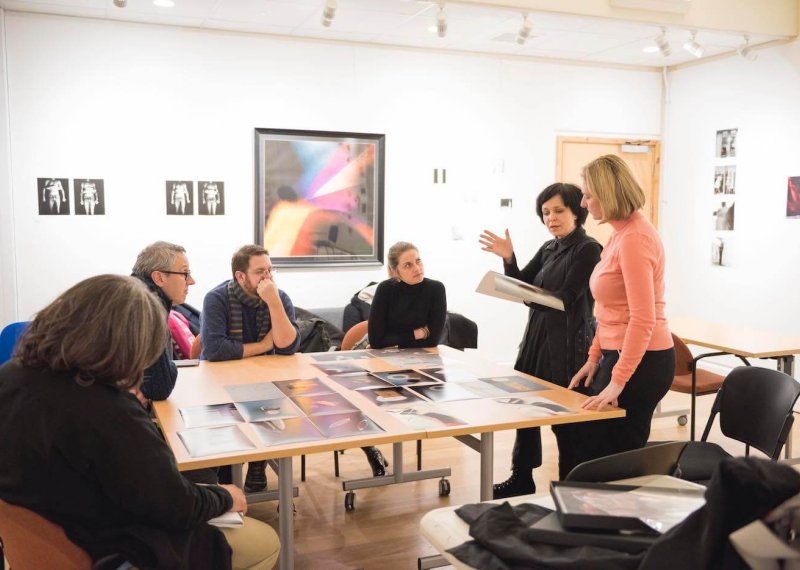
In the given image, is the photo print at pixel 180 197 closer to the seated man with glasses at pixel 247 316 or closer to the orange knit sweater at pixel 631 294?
the seated man with glasses at pixel 247 316

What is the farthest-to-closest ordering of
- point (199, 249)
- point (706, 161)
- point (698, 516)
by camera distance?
point (706, 161) → point (199, 249) → point (698, 516)

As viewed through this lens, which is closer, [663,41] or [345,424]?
[345,424]

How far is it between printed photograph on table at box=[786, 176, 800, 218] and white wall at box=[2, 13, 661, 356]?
1.62m

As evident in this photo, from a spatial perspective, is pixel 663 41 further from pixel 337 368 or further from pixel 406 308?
pixel 337 368

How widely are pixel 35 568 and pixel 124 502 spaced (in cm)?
26

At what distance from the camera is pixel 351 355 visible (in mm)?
3656

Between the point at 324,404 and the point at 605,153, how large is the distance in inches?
211

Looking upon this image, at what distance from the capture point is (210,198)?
19.0 ft

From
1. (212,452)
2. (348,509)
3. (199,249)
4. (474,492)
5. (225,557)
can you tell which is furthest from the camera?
(199,249)

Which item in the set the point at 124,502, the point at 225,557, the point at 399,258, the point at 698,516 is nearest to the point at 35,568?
the point at 124,502

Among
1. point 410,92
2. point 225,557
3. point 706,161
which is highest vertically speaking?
point 410,92

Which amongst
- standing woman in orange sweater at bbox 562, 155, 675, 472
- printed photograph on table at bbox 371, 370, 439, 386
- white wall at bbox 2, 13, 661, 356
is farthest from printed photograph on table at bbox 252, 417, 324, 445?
white wall at bbox 2, 13, 661, 356

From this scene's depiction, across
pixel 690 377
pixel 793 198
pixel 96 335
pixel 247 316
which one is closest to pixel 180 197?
pixel 247 316

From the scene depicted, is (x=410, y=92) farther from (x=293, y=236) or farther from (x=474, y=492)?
(x=474, y=492)
